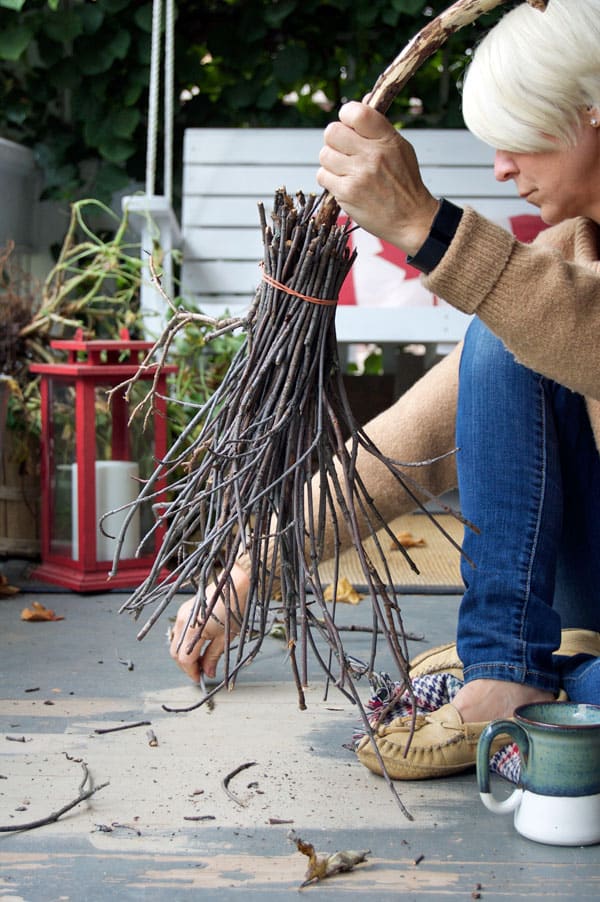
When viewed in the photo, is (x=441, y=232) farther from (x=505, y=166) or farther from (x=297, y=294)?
(x=505, y=166)

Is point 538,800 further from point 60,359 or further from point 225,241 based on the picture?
point 225,241

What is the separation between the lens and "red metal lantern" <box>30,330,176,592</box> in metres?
2.49

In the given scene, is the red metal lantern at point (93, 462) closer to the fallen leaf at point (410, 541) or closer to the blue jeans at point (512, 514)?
the fallen leaf at point (410, 541)

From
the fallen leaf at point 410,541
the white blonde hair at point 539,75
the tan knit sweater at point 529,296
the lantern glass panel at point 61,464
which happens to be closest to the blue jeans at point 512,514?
the tan knit sweater at point 529,296

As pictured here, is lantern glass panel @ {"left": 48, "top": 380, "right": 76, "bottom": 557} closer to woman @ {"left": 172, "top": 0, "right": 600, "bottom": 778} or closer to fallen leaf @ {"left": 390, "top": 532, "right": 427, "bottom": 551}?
fallen leaf @ {"left": 390, "top": 532, "right": 427, "bottom": 551}

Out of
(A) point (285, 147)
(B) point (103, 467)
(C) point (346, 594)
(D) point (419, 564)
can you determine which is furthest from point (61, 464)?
(A) point (285, 147)

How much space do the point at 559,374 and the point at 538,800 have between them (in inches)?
18.9

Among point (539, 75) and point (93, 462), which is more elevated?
point (539, 75)

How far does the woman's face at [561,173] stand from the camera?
1.41 metres

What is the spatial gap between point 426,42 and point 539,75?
0.78 feet

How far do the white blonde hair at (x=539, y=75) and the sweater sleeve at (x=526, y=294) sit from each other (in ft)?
0.72

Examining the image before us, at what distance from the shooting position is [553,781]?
1239mm

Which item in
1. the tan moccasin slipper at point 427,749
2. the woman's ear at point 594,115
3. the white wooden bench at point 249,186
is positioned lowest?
the tan moccasin slipper at point 427,749

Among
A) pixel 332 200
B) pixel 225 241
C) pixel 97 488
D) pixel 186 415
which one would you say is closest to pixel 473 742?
pixel 332 200
